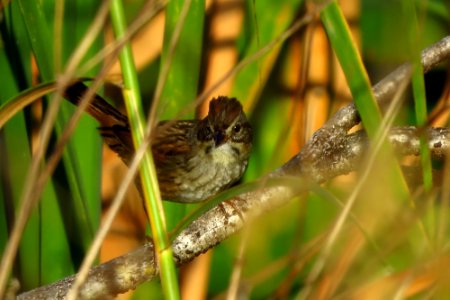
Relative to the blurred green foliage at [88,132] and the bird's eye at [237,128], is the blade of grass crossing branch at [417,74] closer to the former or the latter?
the blurred green foliage at [88,132]

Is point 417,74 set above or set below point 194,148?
below

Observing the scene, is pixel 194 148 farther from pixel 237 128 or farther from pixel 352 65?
pixel 352 65

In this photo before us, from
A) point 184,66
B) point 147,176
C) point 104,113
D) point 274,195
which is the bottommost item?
point 147,176

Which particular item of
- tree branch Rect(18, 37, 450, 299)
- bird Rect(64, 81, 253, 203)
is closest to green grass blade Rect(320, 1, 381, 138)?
tree branch Rect(18, 37, 450, 299)

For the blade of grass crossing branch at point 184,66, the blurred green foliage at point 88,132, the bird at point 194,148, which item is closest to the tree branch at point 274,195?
the blurred green foliage at point 88,132

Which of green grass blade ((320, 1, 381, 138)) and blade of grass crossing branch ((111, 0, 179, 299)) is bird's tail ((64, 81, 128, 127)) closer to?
green grass blade ((320, 1, 381, 138))

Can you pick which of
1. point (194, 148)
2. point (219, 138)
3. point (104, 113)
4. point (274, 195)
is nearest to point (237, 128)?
point (219, 138)

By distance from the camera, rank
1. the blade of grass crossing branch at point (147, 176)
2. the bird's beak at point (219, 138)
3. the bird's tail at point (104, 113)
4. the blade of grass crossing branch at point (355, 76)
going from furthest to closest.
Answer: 1. the bird's beak at point (219, 138)
2. the bird's tail at point (104, 113)
3. the blade of grass crossing branch at point (355, 76)
4. the blade of grass crossing branch at point (147, 176)
